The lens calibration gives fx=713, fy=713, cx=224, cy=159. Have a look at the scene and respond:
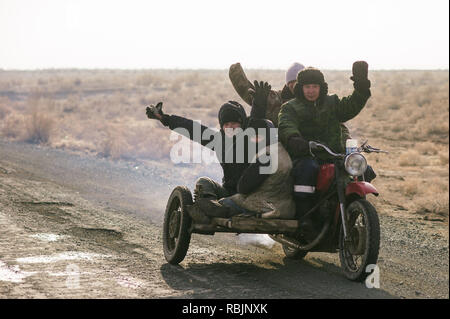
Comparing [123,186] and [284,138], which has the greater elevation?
[284,138]

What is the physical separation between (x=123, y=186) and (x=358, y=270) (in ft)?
32.8

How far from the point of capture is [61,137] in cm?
2639

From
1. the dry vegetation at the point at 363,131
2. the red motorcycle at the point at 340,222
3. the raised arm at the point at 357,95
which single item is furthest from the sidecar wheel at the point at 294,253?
the dry vegetation at the point at 363,131

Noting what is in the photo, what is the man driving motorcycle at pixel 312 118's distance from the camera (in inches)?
270

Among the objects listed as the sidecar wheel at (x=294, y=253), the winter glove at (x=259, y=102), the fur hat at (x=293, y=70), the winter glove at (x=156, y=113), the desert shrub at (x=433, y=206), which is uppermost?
the fur hat at (x=293, y=70)

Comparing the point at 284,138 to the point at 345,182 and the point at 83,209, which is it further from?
the point at 83,209

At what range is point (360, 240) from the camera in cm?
639

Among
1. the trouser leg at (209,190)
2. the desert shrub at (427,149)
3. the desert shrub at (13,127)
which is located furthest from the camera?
the desert shrub at (13,127)

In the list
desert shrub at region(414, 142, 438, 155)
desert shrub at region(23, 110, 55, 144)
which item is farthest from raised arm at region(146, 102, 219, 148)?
desert shrub at region(23, 110, 55, 144)

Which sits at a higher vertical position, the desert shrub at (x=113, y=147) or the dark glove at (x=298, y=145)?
the dark glove at (x=298, y=145)

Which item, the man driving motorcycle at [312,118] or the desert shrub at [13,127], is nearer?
the man driving motorcycle at [312,118]

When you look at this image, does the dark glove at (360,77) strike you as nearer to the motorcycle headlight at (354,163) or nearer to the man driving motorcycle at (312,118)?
the man driving motorcycle at (312,118)

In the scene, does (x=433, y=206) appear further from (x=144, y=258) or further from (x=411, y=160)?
(x=144, y=258)
